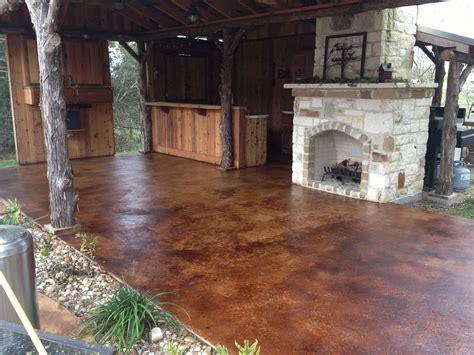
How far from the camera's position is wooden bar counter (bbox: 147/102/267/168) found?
7.71 meters

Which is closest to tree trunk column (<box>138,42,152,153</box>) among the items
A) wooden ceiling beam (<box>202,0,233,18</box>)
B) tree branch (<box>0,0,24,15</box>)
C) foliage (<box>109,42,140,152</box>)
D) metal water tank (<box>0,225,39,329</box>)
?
wooden ceiling beam (<box>202,0,233,18</box>)

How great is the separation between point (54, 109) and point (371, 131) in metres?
3.72

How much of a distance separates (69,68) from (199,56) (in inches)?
126

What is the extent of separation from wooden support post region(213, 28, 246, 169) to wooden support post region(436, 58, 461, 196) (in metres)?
3.26

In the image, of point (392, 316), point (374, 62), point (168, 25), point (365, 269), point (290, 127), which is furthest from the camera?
point (290, 127)

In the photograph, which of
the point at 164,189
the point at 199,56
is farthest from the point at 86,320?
the point at 199,56

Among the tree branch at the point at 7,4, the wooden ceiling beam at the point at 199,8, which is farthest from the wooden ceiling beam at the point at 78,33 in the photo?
the tree branch at the point at 7,4

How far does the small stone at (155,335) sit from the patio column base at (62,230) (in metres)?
2.21

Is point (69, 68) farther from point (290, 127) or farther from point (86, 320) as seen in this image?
point (86, 320)

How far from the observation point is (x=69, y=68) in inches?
331

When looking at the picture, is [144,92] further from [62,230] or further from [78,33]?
[62,230]

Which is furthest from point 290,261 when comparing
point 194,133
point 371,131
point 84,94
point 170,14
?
point 84,94

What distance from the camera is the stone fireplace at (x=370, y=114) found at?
5379mm

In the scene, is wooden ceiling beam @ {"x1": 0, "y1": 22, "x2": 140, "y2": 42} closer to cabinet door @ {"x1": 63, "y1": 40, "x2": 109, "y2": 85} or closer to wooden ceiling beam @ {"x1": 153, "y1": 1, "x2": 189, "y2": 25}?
cabinet door @ {"x1": 63, "y1": 40, "x2": 109, "y2": 85}
